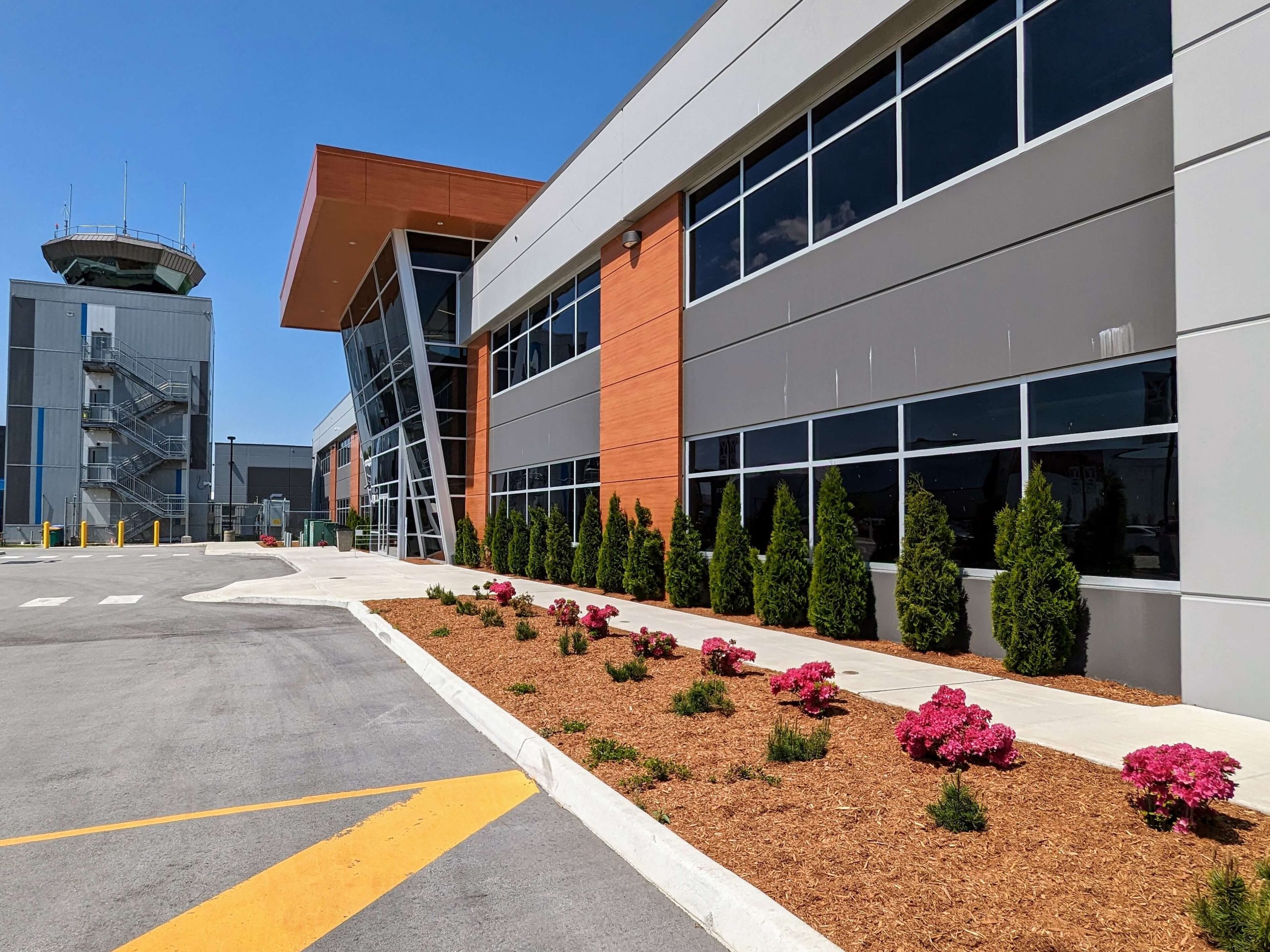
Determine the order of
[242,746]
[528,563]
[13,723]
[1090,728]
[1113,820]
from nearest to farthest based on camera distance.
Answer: [1113,820] → [1090,728] → [242,746] → [13,723] → [528,563]

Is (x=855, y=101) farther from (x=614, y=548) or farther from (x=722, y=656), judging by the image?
(x=614, y=548)

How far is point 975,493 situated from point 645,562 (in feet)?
24.0

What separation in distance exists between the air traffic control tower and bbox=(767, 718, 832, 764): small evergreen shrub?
5834cm

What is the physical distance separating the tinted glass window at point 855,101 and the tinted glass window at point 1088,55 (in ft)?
7.34

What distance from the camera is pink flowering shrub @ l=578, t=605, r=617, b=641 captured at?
1079cm

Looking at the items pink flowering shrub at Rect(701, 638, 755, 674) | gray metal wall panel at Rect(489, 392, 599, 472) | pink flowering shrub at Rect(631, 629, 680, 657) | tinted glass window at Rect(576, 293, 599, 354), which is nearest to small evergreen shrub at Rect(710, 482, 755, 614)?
pink flowering shrub at Rect(631, 629, 680, 657)

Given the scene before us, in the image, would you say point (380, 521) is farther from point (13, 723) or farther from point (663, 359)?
point (13, 723)

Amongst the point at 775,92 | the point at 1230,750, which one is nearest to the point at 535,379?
the point at 775,92

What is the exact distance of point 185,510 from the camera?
192 ft

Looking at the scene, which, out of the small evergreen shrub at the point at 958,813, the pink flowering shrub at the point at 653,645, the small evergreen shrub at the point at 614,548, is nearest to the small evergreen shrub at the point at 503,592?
the small evergreen shrub at the point at 614,548

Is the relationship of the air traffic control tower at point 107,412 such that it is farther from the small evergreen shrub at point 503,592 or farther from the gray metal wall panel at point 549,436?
the small evergreen shrub at point 503,592

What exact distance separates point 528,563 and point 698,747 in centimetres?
1592

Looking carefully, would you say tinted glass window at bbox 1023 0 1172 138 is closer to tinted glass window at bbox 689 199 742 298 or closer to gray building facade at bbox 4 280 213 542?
tinted glass window at bbox 689 199 742 298

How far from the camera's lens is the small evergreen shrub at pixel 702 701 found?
6875mm
